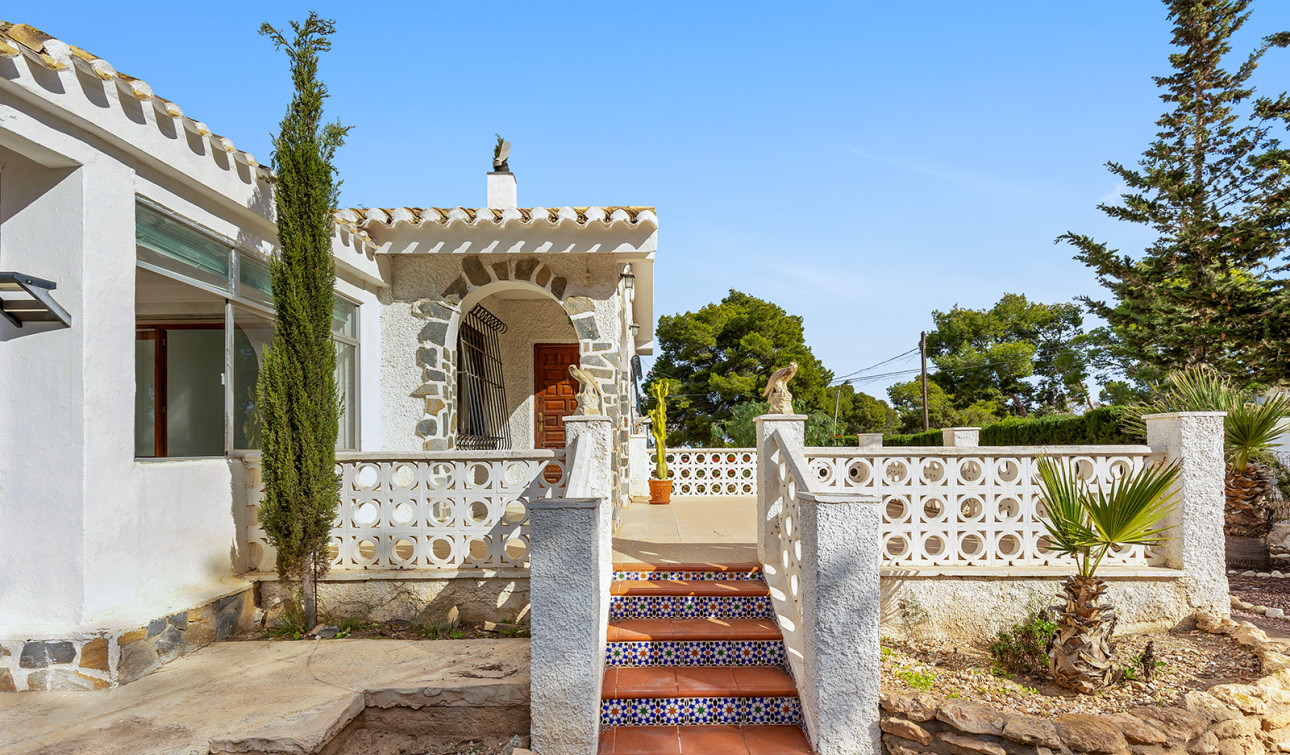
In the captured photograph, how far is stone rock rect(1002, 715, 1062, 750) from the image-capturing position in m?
3.19

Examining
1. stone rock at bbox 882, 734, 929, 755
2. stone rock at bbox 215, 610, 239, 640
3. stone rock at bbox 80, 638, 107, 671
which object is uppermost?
stone rock at bbox 80, 638, 107, 671

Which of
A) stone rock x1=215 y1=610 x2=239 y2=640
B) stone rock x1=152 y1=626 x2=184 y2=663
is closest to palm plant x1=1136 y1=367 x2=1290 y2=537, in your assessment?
stone rock x1=215 y1=610 x2=239 y2=640

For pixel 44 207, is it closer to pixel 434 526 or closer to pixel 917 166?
pixel 434 526

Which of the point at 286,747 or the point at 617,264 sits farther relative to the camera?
the point at 617,264

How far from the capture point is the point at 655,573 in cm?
457

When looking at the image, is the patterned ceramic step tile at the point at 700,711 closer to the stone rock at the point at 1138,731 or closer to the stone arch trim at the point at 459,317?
the stone rock at the point at 1138,731

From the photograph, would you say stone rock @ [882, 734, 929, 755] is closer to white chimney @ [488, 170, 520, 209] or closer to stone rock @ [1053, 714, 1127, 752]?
stone rock @ [1053, 714, 1127, 752]

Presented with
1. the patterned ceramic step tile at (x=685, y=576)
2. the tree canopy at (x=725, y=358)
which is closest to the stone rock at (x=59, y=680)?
the patterned ceramic step tile at (x=685, y=576)

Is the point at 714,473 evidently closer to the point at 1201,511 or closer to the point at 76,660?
the point at 1201,511

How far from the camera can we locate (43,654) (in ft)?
10.7

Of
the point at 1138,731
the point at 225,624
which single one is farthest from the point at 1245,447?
the point at 225,624

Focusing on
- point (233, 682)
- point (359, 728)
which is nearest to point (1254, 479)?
point (359, 728)

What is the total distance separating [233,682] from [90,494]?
1235mm

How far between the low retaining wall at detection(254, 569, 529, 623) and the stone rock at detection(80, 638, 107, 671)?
120 cm
